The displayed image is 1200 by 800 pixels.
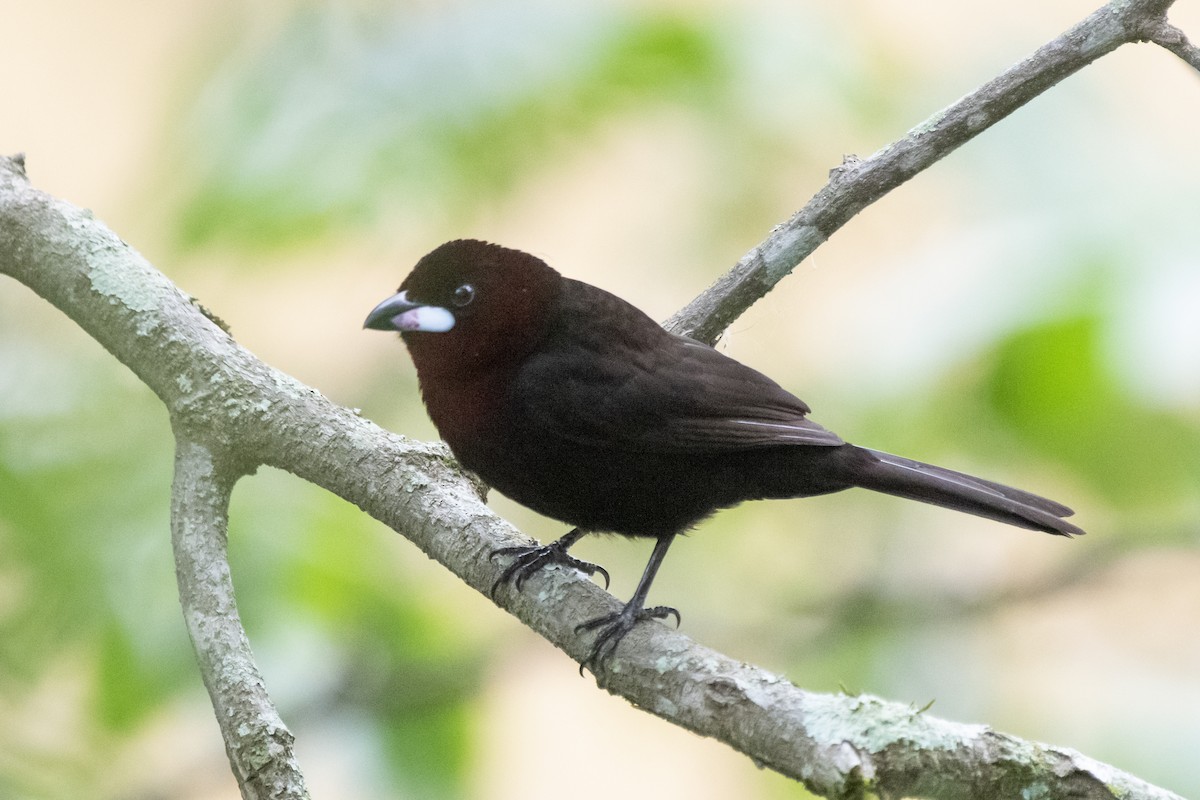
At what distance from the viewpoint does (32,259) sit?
2.72 meters

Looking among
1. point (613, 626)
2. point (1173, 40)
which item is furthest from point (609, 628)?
point (1173, 40)

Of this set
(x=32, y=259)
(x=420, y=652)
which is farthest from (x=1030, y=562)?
(x=32, y=259)

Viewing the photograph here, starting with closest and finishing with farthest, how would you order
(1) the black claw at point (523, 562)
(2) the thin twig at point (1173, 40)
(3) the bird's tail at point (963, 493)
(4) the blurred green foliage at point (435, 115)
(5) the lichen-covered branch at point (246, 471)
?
(5) the lichen-covered branch at point (246, 471) < (2) the thin twig at point (1173, 40) < (1) the black claw at point (523, 562) < (3) the bird's tail at point (963, 493) < (4) the blurred green foliage at point (435, 115)

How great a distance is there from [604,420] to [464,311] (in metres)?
0.42

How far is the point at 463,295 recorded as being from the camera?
9.07 ft

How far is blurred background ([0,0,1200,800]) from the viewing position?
3049 mm

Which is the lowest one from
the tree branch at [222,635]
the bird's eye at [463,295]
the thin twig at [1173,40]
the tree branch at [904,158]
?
the tree branch at [222,635]

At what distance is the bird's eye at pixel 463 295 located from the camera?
276cm

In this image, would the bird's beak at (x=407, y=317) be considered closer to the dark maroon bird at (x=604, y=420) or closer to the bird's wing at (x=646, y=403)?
the dark maroon bird at (x=604, y=420)

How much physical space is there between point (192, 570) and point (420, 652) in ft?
3.48

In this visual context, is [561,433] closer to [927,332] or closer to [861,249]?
[927,332]

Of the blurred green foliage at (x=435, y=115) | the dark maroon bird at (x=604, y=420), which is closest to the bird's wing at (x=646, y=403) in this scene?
the dark maroon bird at (x=604, y=420)

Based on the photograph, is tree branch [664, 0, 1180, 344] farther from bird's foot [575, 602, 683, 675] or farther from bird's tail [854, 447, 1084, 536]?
bird's foot [575, 602, 683, 675]

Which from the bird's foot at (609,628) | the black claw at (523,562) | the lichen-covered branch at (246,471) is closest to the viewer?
the lichen-covered branch at (246,471)
